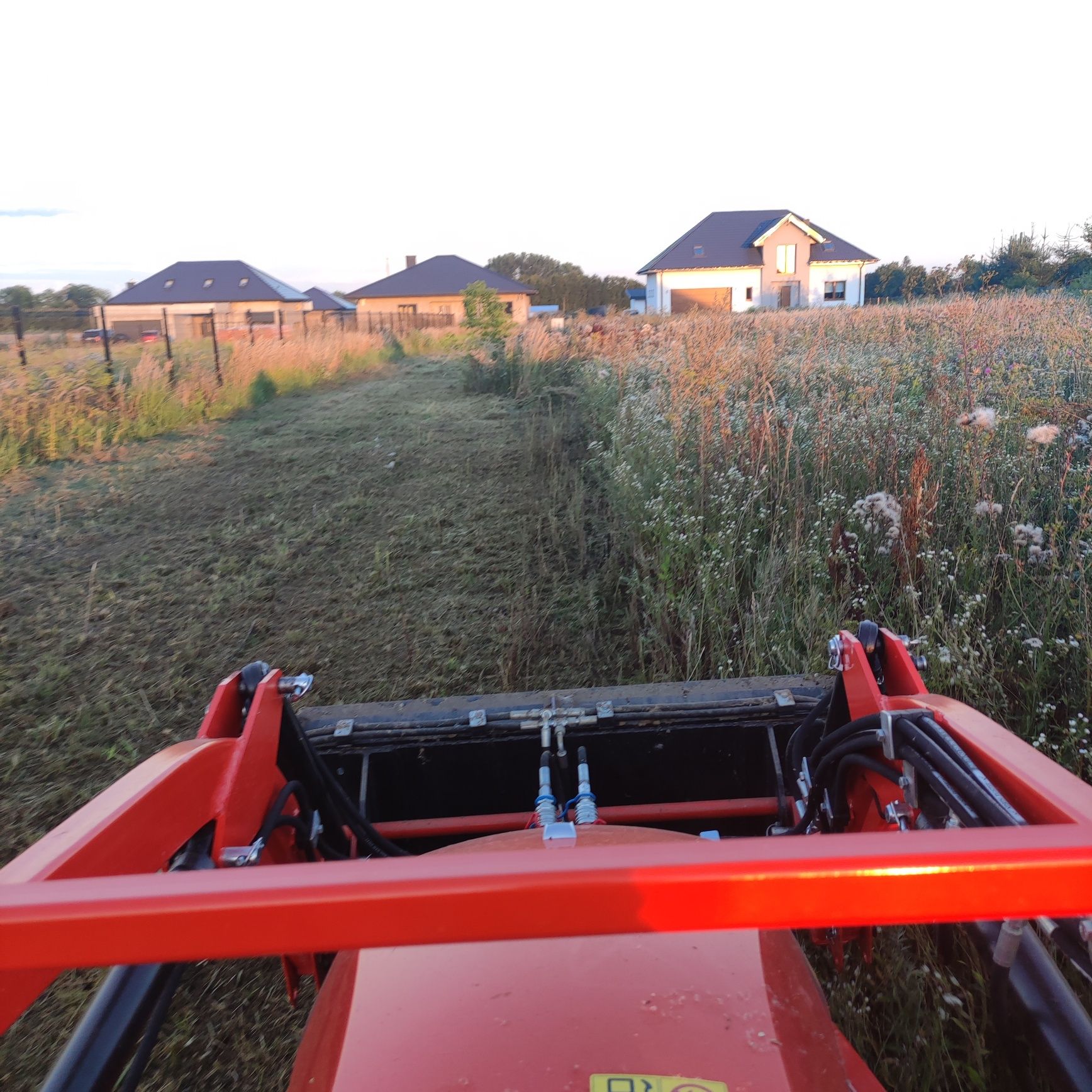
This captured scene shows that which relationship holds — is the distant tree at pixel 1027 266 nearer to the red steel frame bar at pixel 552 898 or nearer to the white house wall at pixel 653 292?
the red steel frame bar at pixel 552 898

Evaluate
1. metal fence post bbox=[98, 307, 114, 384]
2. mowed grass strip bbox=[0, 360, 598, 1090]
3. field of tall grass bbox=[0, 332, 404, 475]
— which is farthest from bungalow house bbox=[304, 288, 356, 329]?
mowed grass strip bbox=[0, 360, 598, 1090]

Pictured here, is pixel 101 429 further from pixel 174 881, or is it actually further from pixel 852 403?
pixel 174 881

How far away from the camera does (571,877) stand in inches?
25.2

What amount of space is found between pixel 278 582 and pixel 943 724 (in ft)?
14.1

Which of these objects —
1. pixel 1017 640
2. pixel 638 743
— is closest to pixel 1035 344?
pixel 1017 640

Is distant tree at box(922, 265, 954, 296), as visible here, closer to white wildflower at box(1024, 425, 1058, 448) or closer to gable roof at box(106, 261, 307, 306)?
white wildflower at box(1024, 425, 1058, 448)

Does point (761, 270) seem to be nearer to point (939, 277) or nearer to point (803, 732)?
point (939, 277)

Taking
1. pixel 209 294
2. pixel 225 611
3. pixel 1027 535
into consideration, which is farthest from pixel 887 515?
pixel 209 294

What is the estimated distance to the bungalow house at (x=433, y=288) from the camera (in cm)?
4594

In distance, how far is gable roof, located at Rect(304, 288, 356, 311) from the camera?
51.0 metres

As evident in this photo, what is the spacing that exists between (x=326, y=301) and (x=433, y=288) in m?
9.83

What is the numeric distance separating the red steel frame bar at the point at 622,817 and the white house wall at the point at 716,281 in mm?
39509

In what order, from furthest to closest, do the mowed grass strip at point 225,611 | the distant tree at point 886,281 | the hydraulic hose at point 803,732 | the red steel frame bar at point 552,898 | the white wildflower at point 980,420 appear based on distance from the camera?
1. the distant tree at point 886,281
2. the white wildflower at point 980,420
3. the mowed grass strip at point 225,611
4. the hydraulic hose at point 803,732
5. the red steel frame bar at point 552,898

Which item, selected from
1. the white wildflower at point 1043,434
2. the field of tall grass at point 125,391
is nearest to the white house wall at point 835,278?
the field of tall grass at point 125,391
